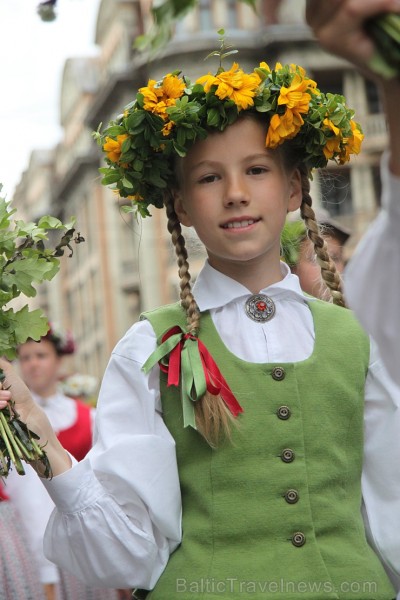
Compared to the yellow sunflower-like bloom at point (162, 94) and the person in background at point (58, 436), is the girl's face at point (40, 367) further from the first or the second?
the yellow sunflower-like bloom at point (162, 94)

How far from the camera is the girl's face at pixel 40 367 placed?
711 cm

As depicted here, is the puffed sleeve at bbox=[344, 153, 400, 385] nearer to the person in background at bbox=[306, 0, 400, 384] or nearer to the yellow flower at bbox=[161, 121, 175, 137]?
the person in background at bbox=[306, 0, 400, 384]

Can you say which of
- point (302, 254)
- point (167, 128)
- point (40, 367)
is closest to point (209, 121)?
point (167, 128)

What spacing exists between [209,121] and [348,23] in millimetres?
1427

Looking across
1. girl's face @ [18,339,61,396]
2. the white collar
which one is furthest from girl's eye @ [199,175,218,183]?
girl's face @ [18,339,61,396]

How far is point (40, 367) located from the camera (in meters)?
7.14

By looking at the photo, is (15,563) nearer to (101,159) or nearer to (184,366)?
(184,366)

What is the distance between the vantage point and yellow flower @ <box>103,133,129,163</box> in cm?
324

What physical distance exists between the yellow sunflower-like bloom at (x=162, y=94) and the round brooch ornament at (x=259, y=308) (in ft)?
1.69

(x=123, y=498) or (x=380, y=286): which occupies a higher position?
(x=380, y=286)

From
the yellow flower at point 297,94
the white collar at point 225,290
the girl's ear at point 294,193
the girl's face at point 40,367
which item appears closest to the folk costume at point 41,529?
the girl's face at point 40,367

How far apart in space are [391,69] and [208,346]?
1.50m

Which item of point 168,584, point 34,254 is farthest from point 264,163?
point 168,584

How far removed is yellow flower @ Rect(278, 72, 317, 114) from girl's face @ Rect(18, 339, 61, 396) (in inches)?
162
